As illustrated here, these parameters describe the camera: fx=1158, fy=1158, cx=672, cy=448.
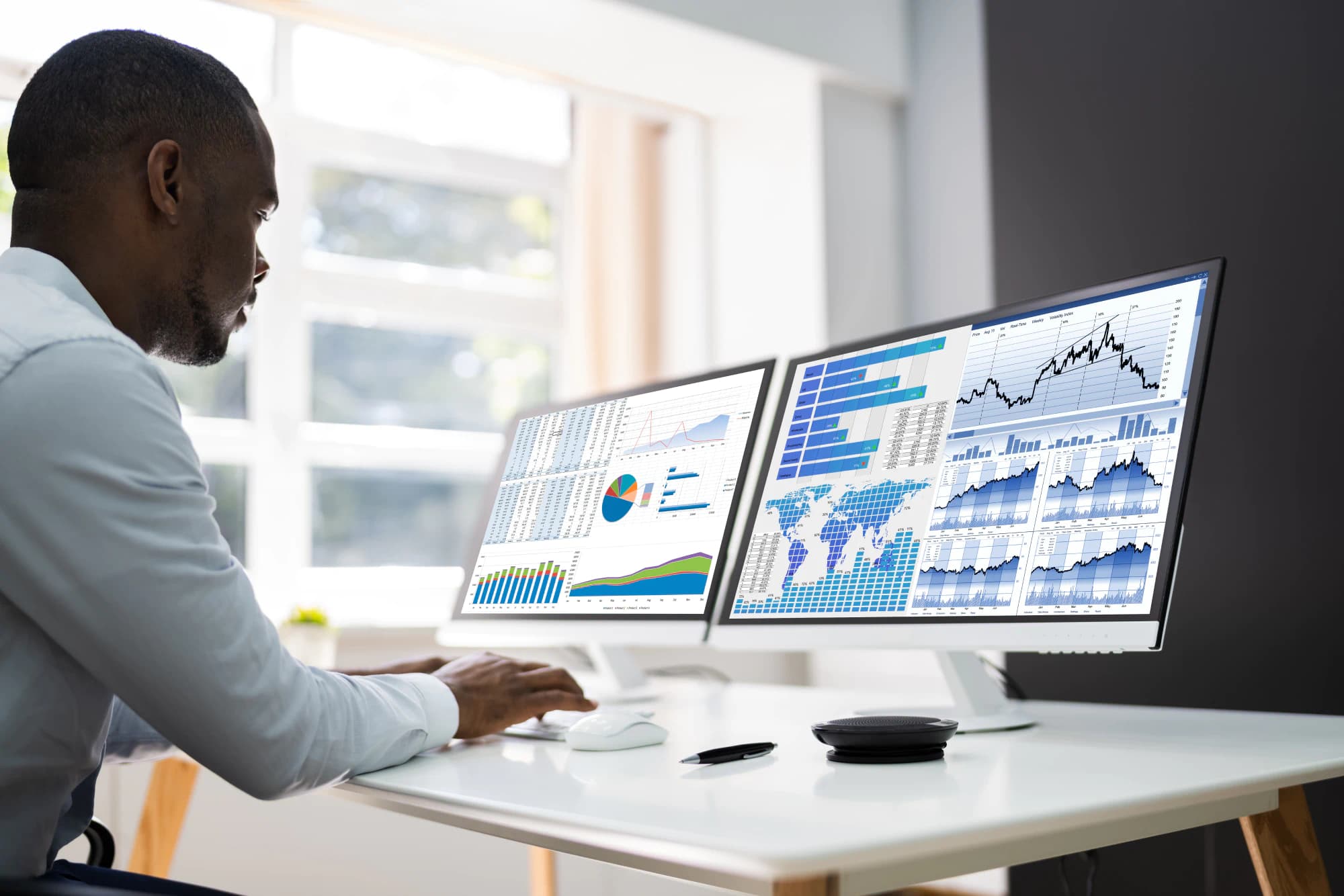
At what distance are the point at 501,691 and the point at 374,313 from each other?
218 cm

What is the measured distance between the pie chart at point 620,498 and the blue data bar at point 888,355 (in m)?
0.32

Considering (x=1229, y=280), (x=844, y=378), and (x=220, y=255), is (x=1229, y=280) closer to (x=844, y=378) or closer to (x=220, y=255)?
(x=844, y=378)

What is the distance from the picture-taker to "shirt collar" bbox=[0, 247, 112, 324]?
96 cm

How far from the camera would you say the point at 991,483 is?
1225mm

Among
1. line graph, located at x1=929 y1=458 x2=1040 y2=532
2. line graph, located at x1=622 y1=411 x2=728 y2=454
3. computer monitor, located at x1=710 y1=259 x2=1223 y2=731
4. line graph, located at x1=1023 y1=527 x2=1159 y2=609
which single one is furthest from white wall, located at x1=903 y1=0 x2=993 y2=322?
line graph, located at x1=1023 y1=527 x2=1159 y2=609

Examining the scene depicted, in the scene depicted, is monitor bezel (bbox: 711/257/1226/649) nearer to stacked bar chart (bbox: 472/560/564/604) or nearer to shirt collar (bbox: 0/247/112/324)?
stacked bar chart (bbox: 472/560/564/604)

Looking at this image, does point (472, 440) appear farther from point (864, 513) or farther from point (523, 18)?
point (864, 513)

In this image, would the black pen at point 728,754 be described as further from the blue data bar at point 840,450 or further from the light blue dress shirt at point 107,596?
the blue data bar at point 840,450

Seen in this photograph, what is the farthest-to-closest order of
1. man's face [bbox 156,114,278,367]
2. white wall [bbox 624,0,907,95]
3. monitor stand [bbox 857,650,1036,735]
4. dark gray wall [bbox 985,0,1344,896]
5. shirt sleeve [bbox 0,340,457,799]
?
white wall [bbox 624,0,907,95] → dark gray wall [bbox 985,0,1344,896] → monitor stand [bbox 857,650,1036,735] → man's face [bbox 156,114,278,367] → shirt sleeve [bbox 0,340,457,799]

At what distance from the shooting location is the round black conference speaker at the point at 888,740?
3.26 feet

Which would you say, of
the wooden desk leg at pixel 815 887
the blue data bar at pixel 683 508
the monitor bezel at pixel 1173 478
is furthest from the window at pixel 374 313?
the wooden desk leg at pixel 815 887

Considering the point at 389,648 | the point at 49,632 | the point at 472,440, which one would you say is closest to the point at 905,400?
the point at 49,632

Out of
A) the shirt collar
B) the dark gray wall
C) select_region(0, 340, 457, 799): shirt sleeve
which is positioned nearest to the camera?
select_region(0, 340, 457, 799): shirt sleeve

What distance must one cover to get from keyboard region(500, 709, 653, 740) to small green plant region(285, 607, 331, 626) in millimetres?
852
